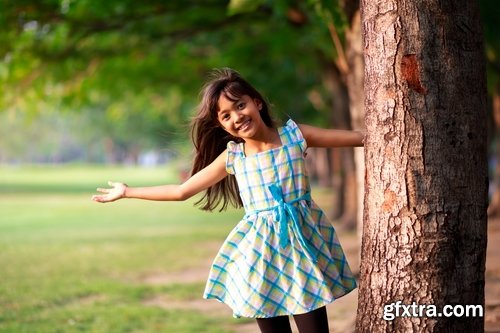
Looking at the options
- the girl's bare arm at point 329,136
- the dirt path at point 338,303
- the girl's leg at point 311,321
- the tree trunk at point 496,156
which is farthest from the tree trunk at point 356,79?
the tree trunk at point 496,156

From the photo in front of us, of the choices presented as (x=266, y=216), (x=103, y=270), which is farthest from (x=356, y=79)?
Result: (x=266, y=216)

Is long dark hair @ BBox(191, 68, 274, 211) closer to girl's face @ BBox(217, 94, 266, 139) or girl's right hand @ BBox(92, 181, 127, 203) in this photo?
girl's face @ BBox(217, 94, 266, 139)

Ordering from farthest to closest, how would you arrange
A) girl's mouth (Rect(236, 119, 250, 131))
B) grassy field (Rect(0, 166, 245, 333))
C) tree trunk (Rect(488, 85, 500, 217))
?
tree trunk (Rect(488, 85, 500, 217)) → grassy field (Rect(0, 166, 245, 333)) → girl's mouth (Rect(236, 119, 250, 131))

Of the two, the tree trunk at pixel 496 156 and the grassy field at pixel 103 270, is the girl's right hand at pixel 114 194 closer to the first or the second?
the grassy field at pixel 103 270

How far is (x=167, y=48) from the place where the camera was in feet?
52.4

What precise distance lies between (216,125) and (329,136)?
0.59 m

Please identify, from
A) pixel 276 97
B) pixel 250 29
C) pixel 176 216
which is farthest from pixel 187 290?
pixel 176 216

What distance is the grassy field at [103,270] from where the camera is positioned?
7.91m

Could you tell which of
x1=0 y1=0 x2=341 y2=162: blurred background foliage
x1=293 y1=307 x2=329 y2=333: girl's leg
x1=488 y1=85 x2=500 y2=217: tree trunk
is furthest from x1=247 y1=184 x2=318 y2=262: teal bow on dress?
x1=488 y1=85 x2=500 y2=217: tree trunk

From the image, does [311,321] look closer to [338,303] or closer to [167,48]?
[338,303]

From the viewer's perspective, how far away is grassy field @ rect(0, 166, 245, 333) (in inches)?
311

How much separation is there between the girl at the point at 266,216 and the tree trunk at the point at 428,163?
12.2 inches

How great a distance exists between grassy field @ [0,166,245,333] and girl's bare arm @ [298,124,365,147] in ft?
11.8

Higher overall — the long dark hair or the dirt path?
the long dark hair
